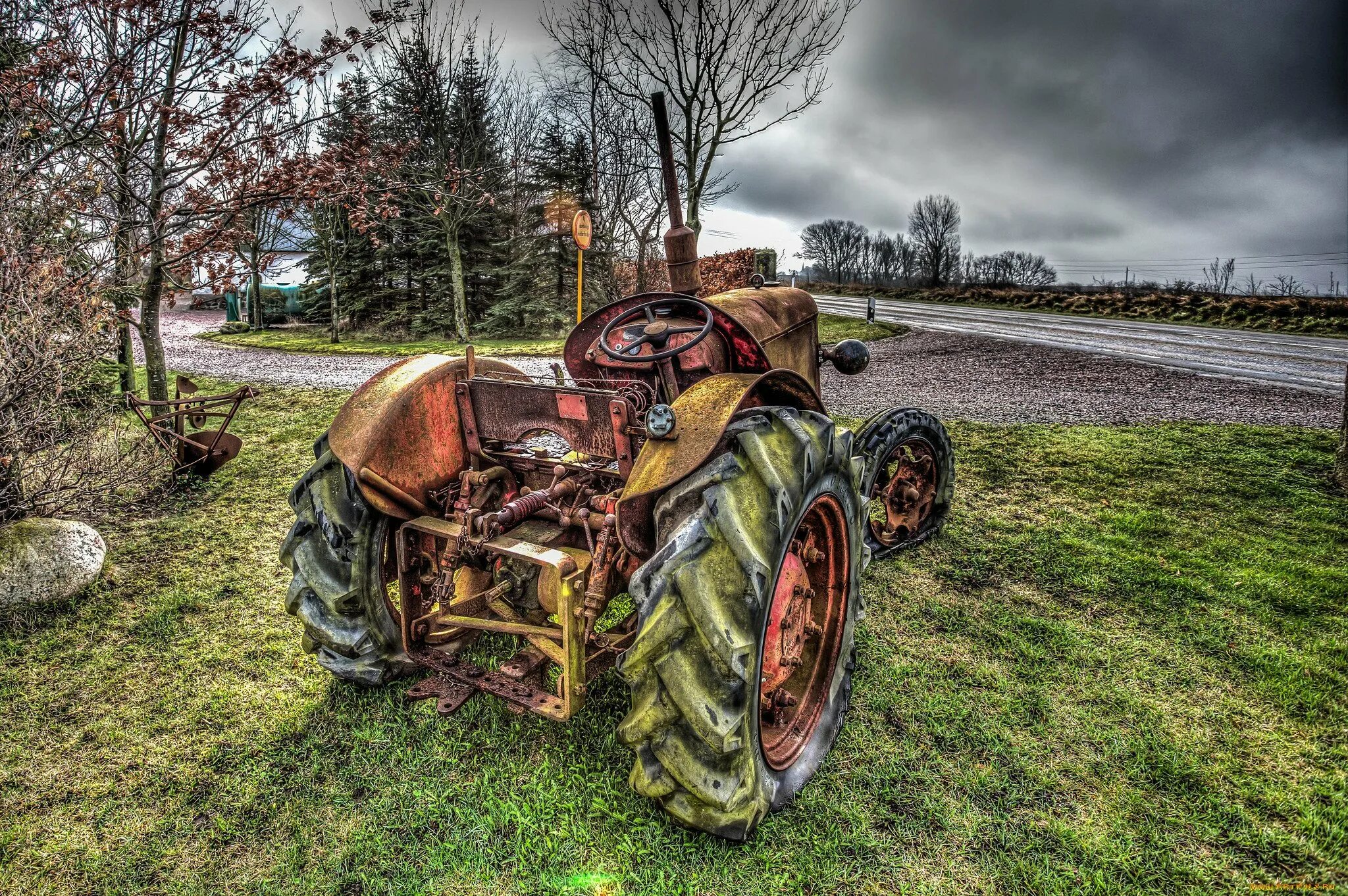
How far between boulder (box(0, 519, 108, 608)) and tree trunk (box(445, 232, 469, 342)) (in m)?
14.0

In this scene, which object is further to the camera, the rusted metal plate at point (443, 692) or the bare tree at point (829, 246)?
the bare tree at point (829, 246)

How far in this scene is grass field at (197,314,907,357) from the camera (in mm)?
14672

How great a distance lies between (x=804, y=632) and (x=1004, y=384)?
864 cm

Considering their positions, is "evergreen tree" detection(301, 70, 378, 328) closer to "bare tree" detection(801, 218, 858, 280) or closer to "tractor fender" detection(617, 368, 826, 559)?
"tractor fender" detection(617, 368, 826, 559)

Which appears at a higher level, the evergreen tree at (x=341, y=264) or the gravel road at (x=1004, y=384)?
the evergreen tree at (x=341, y=264)

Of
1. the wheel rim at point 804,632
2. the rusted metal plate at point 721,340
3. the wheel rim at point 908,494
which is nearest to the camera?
the wheel rim at point 804,632

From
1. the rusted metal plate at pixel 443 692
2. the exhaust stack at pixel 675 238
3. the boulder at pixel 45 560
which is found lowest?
the rusted metal plate at pixel 443 692

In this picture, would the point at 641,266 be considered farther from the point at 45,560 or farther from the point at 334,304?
the point at 45,560

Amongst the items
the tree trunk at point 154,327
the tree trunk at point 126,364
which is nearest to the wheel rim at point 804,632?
the tree trunk at point 154,327

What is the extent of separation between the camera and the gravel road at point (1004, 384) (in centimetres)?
770

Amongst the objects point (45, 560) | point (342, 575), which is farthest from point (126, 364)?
point (342, 575)

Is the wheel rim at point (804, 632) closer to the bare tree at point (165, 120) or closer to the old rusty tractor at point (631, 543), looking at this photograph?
the old rusty tractor at point (631, 543)

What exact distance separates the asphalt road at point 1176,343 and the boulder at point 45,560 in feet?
42.9

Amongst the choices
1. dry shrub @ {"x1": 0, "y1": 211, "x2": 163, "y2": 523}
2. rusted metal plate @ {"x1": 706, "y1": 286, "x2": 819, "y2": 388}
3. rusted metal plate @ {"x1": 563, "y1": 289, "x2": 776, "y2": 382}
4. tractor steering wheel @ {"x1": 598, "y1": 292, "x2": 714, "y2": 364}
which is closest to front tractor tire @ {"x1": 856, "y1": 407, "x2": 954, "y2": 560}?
rusted metal plate @ {"x1": 706, "y1": 286, "x2": 819, "y2": 388}
